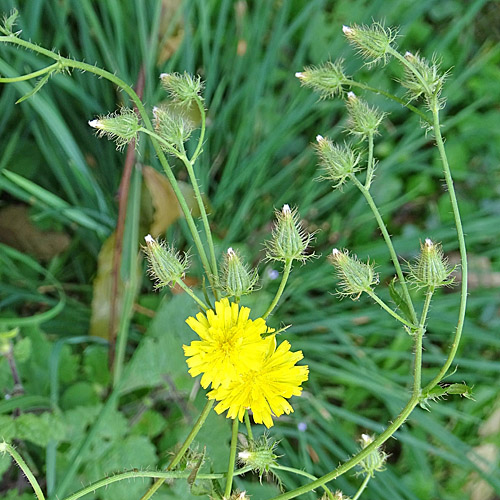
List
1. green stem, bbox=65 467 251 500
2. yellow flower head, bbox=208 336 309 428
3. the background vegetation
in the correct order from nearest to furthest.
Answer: green stem, bbox=65 467 251 500 → yellow flower head, bbox=208 336 309 428 → the background vegetation

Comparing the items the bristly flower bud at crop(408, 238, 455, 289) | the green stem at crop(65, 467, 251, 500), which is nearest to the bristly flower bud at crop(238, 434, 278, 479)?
the green stem at crop(65, 467, 251, 500)

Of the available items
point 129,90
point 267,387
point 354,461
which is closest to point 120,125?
point 129,90

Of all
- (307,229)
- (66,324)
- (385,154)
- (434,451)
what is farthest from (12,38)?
(434,451)

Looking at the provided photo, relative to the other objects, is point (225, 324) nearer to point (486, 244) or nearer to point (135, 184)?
point (135, 184)

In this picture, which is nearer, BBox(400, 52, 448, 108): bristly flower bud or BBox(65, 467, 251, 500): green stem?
BBox(65, 467, 251, 500): green stem

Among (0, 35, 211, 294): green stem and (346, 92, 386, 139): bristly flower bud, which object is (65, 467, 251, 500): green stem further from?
(346, 92, 386, 139): bristly flower bud
